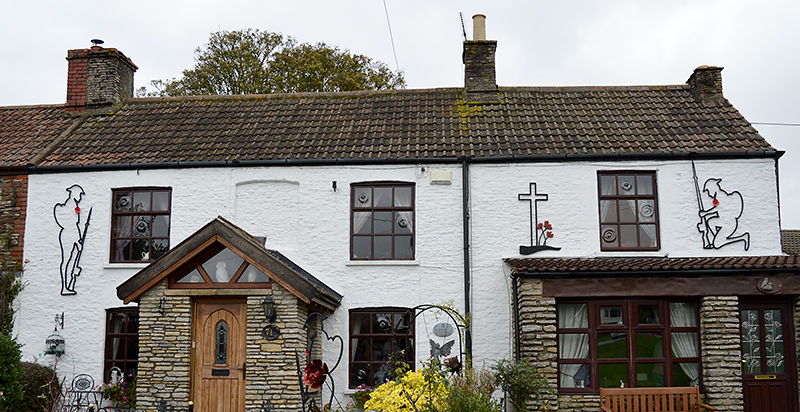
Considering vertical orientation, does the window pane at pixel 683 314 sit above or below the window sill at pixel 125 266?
below

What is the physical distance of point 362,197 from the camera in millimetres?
13688

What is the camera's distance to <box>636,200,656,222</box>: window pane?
13406mm

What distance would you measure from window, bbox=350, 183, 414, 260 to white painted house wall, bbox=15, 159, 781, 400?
0.21 meters

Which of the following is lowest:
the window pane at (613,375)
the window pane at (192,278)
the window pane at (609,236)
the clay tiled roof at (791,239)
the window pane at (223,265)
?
the window pane at (613,375)

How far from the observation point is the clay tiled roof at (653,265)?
11.4 metres

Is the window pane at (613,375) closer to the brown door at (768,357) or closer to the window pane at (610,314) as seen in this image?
the window pane at (610,314)

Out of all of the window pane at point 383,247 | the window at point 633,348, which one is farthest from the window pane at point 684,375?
the window pane at point 383,247

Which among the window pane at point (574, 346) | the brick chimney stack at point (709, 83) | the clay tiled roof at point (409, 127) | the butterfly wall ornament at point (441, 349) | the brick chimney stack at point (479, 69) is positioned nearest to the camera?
the window pane at point (574, 346)

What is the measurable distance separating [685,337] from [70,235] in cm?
1191

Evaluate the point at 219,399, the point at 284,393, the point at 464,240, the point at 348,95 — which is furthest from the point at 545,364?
the point at 348,95

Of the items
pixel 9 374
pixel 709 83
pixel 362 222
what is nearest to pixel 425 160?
pixel 362 222

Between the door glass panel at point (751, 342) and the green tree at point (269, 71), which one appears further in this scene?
the green tree at point (269, 71)

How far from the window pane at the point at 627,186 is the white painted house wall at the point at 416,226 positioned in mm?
279

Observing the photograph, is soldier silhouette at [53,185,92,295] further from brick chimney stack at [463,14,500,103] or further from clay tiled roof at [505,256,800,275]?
brick chimney stack at [463,14,500,103]
